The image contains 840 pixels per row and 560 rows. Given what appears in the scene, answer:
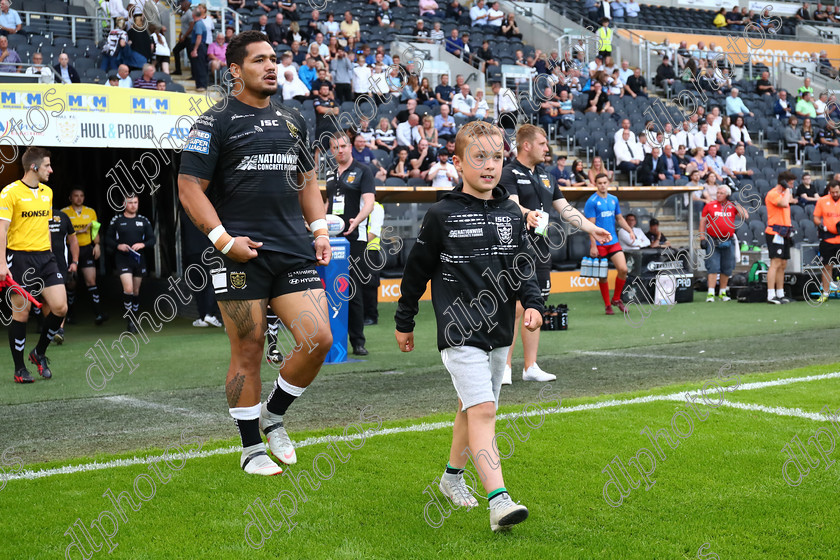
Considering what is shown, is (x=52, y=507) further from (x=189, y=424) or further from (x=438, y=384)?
(x=438, y=384)

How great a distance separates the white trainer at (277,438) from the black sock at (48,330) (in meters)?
4.28

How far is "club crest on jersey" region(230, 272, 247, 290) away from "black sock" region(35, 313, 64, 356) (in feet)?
14.8

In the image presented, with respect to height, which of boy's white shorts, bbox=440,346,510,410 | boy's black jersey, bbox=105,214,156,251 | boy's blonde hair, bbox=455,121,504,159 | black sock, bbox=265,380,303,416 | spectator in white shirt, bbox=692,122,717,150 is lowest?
black sock, bbox=265,380,303,416

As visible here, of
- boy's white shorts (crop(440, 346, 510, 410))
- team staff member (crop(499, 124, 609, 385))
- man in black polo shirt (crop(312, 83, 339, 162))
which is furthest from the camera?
man in black polo shirt (crop(312, 83, 339, 162))

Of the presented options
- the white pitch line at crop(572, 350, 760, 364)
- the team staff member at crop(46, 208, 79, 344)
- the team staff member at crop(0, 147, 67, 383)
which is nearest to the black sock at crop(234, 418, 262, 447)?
the team staff member at crop(0, 147, 67, 383)

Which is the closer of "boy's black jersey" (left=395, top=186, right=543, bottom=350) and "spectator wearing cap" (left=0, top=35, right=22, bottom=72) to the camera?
"boy's black jersey" (left=395, top=186, right=543, bottom=350)

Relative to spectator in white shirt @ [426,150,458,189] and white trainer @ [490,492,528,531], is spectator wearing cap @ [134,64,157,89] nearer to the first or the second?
spectator in white shirt @ [426,150,458,189]

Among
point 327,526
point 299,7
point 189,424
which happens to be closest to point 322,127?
point 299,7

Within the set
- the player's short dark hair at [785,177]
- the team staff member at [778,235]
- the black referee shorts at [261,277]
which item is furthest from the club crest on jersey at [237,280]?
the player's short dark hair at [785,177]

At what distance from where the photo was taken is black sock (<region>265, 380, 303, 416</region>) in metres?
4.76

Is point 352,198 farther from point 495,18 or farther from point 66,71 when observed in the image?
point 495,18

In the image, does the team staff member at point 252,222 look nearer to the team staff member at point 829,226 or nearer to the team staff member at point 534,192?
the team staff member at point 534,192

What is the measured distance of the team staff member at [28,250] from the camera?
26.6 ft

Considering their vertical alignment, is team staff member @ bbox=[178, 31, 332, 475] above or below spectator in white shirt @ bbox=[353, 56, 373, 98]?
below
